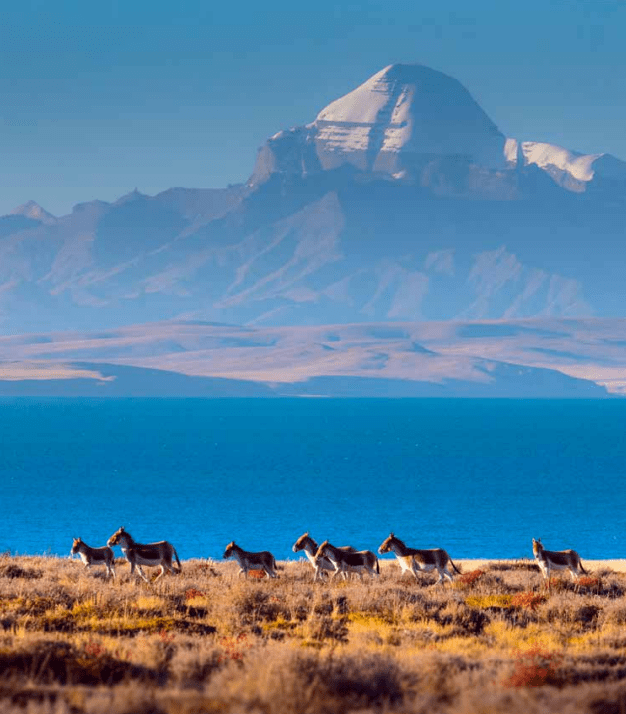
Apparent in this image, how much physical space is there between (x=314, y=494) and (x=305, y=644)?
94645 millimetres

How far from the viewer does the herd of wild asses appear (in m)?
29.7

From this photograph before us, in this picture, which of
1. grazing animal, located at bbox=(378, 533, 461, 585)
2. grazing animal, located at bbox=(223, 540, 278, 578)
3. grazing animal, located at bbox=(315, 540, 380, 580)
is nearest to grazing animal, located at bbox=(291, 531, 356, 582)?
grazing animal, located at bbox=(315, 540, 380, 580)

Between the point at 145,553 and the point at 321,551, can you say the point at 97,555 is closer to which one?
the point at 145,553

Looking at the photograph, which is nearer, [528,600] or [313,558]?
[528,600]

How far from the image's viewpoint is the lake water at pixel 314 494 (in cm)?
8231

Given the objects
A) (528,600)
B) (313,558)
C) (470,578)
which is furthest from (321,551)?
(528,600)

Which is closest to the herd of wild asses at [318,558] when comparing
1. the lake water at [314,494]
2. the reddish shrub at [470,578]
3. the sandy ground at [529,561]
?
the reddish shrub at [470,578]

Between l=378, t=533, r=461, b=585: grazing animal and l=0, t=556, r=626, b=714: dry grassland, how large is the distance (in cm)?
34

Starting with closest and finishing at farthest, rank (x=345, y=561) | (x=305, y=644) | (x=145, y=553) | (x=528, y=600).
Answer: (x=305, y=644) < (x=528, y=600) < (x=145, y=553) < (x=345, y=561)

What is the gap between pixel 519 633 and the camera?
2180 cm

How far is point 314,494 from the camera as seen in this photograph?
374 feet

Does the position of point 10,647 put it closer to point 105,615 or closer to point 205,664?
point 205,664

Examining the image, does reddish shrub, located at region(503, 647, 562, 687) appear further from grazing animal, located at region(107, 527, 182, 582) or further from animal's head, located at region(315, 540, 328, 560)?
grazing animal, located at region(107, 527, 182, 582)

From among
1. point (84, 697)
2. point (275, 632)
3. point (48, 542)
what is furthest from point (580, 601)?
point (48, 542)
